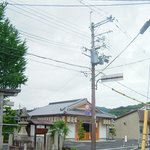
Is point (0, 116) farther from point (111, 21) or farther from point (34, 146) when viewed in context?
point (111, 21)

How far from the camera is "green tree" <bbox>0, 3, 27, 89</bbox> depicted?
105 feet

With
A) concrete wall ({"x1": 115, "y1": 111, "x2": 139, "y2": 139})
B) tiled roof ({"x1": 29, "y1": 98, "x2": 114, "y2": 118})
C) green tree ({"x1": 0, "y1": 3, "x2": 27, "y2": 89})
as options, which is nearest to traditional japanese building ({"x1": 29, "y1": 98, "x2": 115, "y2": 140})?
tiled roof ({"x1": 29, "y1": 98, "x2": 114, "y2": 118})

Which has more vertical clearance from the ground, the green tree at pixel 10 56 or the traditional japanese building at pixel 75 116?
the green tree at pixel 10 56

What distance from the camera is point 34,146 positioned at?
84.3 ft

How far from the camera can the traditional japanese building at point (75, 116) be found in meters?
46.7

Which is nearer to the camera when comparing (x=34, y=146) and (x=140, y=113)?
(x=34, y=146)

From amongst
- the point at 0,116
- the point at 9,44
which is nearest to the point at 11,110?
the point at 9,44

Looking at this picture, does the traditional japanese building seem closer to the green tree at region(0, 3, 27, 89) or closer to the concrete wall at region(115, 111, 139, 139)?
the concrete wall at region(115, 111, 139, 139)

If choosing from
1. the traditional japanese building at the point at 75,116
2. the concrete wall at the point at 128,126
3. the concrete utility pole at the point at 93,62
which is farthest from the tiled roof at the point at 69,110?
the concrete utility pole at the point at 93,62

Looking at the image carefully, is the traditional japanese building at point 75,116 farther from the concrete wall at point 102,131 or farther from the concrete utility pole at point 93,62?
the concrete utility pole at point 93,62

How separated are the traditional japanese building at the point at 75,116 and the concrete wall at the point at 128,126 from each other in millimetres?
5394

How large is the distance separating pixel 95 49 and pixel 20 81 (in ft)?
30.6

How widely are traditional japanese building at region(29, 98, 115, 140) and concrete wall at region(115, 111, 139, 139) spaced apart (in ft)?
17.7

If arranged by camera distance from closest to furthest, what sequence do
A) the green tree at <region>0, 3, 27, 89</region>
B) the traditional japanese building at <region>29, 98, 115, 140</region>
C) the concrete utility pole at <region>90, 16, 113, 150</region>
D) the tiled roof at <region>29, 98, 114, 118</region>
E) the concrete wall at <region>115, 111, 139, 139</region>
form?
1. the concrete utility pole at <region>90, 16, 113, 150</region>
2. the green tree at <region>0, 3, 27, 89</region>
3. the traditional japanese building at <region>29, 98, 115, 140</region>
4. the tiled roof at <region>29, 98, 114, 118</region>
5. the concrete wall at <region>115, 111, 139, 139</region>
